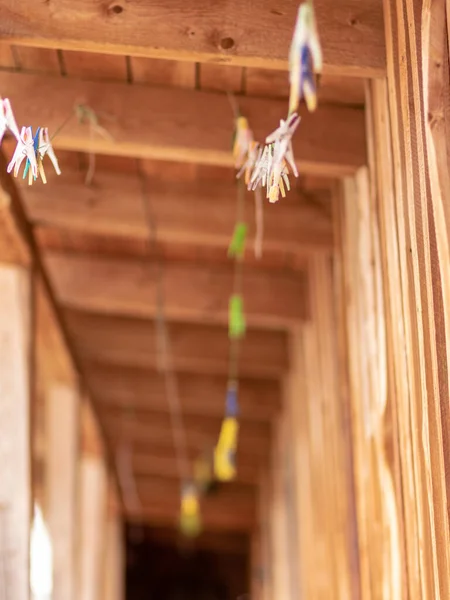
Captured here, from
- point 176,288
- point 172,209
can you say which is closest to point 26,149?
point 172,209

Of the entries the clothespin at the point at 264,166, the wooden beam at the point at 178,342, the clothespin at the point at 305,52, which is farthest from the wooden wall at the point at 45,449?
the clothespin at the point at 305,52

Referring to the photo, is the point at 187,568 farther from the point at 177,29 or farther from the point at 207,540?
the point at 177,29

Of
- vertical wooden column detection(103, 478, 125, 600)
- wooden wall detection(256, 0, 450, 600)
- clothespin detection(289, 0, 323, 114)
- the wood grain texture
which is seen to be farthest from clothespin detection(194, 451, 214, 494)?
clothespin detection(289, 0, 323, 114)

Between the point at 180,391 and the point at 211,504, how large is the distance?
307 centimetres

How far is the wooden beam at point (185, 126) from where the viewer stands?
420cm

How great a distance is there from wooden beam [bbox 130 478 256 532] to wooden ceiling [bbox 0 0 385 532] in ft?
8.58

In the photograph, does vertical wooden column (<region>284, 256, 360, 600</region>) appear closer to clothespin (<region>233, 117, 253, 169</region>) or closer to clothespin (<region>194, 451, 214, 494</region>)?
clothespin (<region>233, 117, 253, 169</region>)

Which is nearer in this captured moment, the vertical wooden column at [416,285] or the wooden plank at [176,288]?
the vertical wooden column at [416,285]

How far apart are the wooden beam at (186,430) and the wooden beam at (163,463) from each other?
11.9 inches

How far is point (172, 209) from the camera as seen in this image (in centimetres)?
533

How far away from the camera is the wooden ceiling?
11.4ft

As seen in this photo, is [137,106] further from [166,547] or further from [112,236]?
[166,547]

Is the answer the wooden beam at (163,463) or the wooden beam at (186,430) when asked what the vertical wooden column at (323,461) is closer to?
the wooden beam at (186,430)

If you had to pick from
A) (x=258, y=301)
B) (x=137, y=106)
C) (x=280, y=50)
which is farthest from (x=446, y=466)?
(x=258, y=301)
